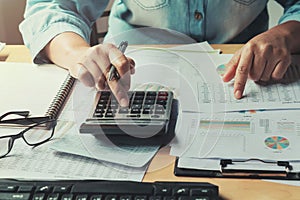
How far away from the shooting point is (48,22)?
3.72ft

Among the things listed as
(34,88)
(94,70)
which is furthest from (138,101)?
(34,88)

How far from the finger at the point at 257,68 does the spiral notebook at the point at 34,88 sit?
323mm

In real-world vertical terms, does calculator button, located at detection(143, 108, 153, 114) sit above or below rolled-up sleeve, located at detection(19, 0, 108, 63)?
above

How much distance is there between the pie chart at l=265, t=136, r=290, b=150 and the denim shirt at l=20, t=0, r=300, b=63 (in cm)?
44

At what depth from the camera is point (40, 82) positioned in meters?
1.04

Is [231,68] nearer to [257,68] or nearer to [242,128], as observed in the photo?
[257,68]

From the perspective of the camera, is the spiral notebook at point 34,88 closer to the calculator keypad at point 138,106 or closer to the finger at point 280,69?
the calculator keypad at point 138,106

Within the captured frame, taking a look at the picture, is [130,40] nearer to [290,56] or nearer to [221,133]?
[290,56]

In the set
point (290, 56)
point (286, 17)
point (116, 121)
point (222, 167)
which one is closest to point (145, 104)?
point (116, 121)

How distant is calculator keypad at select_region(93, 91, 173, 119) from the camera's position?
0.85 m

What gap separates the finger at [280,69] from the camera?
1016 mm

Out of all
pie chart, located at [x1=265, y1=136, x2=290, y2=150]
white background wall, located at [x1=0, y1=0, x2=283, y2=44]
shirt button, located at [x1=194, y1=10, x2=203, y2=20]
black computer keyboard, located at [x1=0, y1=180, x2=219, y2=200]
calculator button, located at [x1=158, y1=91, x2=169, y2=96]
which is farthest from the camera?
white background wall, located at [x1=0, y1=0, x2=283, y2=44]

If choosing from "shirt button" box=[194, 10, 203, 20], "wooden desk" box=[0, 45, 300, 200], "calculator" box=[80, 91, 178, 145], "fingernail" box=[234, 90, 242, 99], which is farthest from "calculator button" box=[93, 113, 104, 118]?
"shirt button" box=[194, 10, 203, 20]

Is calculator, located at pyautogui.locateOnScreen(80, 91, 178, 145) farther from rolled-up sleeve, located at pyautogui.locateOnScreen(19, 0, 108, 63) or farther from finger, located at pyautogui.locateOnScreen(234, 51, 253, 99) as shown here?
rolled-up sleeve, located at pyautogui.locateOnScreen(19, 0, 108, 63)
